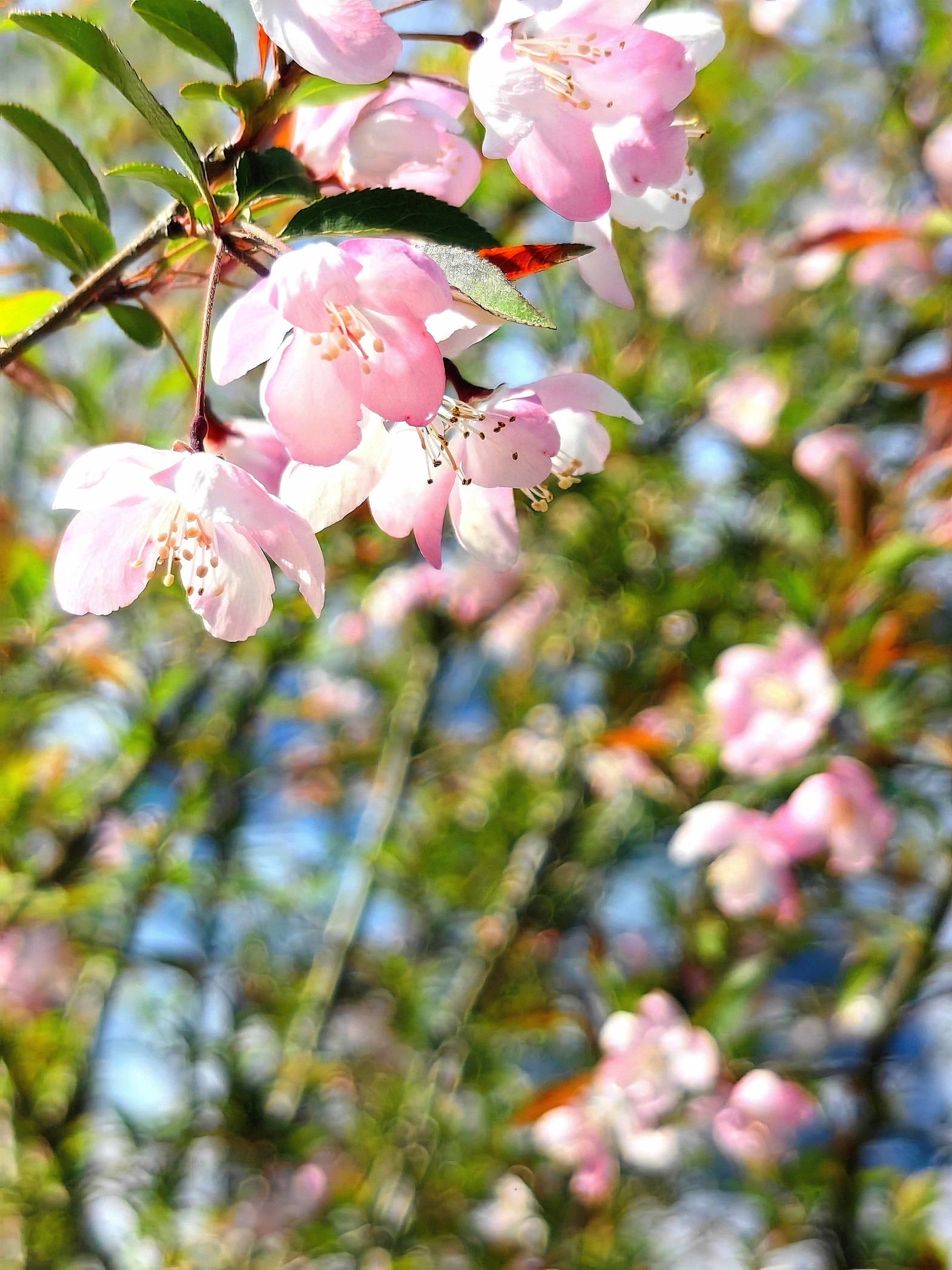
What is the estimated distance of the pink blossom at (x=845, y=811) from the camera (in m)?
1.34

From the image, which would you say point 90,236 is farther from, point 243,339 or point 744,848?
point 744,848

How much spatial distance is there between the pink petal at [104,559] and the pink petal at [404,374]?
0.15 meters

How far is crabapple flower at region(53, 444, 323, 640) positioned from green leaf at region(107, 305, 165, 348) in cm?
7

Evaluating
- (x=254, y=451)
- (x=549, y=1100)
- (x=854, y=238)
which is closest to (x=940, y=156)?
(x=854, y=238)

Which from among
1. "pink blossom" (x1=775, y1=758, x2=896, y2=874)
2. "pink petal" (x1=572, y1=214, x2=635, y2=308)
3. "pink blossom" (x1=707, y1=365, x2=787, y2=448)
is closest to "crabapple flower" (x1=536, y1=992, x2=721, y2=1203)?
"pink blossom" (x1=775, y1=758, x2=896, y2=874)

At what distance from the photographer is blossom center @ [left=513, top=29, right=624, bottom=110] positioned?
457 mm

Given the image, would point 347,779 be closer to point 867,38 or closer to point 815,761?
point 815,761

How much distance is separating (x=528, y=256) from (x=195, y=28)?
0.19m

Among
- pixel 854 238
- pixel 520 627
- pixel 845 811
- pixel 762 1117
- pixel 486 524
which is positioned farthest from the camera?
pixel 520 627

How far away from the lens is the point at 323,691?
312 centimetres

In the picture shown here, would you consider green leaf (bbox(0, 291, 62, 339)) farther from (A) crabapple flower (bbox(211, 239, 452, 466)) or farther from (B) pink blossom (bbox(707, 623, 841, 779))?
(B) pink blossom (bbox(707, 623, 841, 779))

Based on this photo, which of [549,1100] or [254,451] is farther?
[549,1100]

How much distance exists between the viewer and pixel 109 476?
0.49m

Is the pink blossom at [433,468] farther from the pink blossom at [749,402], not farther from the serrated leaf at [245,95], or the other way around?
the pink blossom at [749,402]
